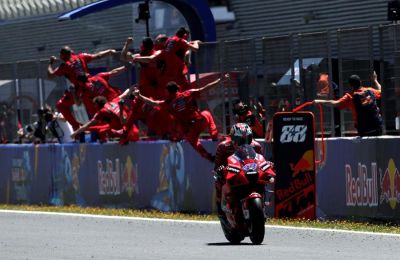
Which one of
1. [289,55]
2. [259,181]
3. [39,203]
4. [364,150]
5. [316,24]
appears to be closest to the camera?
[259,181]

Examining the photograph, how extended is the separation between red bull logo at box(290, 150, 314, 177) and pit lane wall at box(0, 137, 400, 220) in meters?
0.17

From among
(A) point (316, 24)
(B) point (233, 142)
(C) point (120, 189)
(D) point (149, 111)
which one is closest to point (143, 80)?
(D) point (149, 111)

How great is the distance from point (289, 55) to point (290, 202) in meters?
2.13

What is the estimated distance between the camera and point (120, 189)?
2000 centimetres

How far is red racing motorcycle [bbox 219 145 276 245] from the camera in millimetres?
13086

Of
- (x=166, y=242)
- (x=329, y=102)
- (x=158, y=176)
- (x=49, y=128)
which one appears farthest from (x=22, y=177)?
(x=166, y=242)

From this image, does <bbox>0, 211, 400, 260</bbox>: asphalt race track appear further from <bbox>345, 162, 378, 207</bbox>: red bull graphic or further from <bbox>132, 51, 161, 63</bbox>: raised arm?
<bbox>132, 51, 161, 63</bbox>: raised arm

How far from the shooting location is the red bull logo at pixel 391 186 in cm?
1531

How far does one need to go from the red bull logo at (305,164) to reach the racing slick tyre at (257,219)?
344cm

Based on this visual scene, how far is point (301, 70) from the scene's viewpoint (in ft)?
56.8

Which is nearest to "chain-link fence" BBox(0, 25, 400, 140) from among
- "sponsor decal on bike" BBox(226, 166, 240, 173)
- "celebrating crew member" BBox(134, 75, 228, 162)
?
"celebrating crew member" BBox(134, 75, 228, 162)

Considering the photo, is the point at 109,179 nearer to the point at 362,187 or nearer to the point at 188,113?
the point at 188,113

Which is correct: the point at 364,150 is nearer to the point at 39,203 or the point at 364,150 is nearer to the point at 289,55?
the point at 289,55

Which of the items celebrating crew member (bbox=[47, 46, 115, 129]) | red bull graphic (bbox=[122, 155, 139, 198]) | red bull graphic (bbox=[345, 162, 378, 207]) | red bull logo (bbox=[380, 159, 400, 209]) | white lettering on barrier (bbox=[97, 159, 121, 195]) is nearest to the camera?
red bull logo (bbox=[380, 159, 400, 209])
